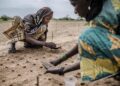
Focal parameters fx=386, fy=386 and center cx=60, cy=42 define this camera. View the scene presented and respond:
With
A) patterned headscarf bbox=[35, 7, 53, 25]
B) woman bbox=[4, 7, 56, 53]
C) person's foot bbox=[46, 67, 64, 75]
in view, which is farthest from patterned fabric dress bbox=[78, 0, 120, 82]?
patterned headscarf bbox=[35, 7, 53, 25]

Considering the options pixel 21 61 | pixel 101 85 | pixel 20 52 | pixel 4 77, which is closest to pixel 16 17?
pixel 20 52

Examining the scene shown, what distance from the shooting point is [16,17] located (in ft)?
29.3

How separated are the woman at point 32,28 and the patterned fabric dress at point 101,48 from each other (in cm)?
427

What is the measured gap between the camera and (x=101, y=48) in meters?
4.55

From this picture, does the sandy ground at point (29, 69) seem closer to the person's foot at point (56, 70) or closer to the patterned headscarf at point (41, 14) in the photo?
the person's foot at point (56, 70)

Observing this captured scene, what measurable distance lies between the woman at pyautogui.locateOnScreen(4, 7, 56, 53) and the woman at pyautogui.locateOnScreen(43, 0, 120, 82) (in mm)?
4262

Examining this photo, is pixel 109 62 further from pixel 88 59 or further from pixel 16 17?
pixel 16 17

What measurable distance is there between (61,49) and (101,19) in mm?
4634

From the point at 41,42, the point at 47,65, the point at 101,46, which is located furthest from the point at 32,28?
the point at 101,46

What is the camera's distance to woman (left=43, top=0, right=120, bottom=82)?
4.54 metres

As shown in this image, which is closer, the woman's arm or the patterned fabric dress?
the patterned fabric dress

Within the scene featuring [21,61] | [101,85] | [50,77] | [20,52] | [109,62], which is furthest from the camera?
[20,52]

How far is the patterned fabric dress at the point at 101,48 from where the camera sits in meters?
4.54

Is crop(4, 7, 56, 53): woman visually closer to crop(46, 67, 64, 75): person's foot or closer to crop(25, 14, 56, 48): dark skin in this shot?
crop(25, 14, 56, 48): dark skin
